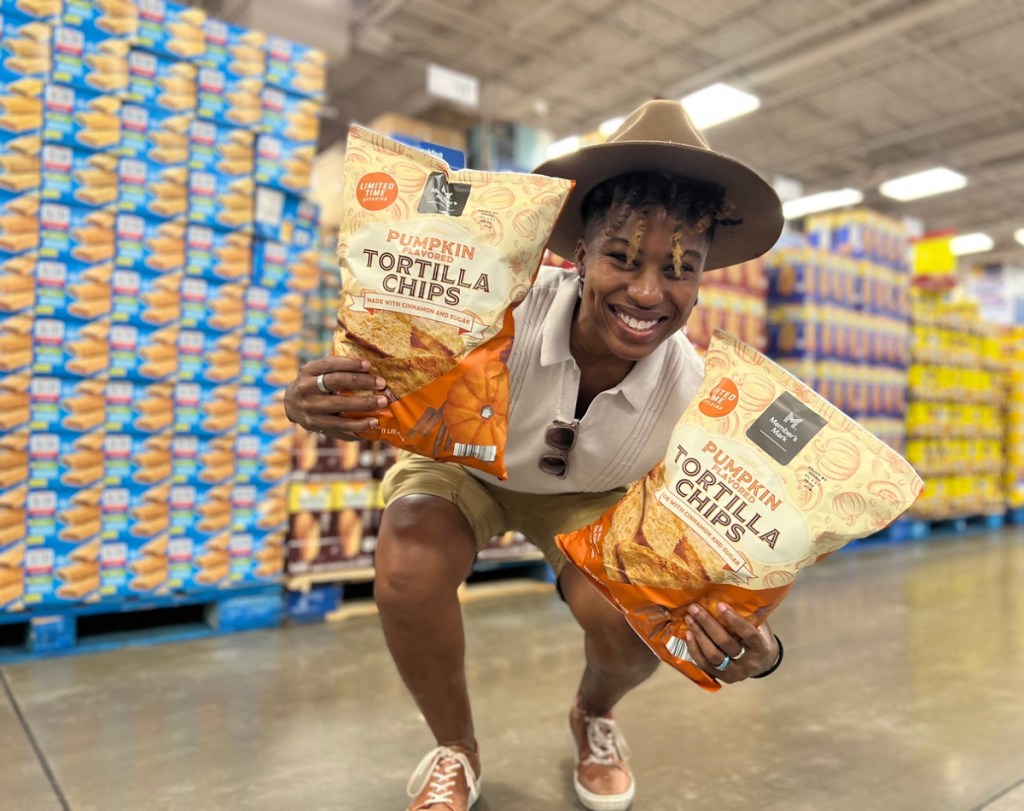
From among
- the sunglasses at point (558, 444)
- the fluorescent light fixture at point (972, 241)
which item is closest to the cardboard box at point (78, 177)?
the sunglasses at point (558, 444)

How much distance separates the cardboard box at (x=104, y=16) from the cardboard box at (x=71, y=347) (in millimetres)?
1022

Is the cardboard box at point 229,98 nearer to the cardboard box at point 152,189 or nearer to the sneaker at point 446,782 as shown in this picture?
the cardboard box at point 152,189

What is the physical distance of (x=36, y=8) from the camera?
8.46 ft

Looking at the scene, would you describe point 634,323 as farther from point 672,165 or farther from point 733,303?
point 733,303

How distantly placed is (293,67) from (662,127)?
2.29 meters

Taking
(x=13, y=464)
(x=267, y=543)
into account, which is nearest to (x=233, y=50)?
(x=13, y=464)

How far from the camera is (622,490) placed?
64.8 inches

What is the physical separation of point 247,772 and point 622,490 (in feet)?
3.39

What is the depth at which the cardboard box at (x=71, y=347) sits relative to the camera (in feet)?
8.63

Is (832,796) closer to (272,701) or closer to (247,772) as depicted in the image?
(247,772)

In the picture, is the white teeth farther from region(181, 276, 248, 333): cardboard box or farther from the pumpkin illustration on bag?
region(181, 276, 248, 333): cardboard box

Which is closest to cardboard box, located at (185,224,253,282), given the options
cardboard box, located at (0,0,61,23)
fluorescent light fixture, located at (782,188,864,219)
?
cardboard box, located at (0,0,61,23)

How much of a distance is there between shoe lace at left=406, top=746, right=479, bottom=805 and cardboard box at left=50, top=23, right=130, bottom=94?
8.31 feet

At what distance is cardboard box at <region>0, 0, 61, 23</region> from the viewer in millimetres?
2547
